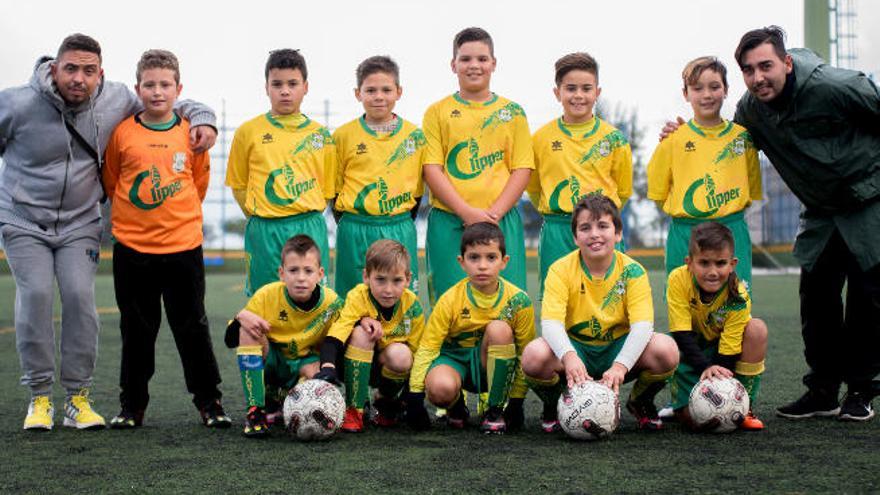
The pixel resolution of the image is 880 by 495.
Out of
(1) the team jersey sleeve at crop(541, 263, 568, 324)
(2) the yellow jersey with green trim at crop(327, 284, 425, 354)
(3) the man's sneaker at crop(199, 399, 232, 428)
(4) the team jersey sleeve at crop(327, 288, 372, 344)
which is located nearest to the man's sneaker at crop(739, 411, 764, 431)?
(1) the team jersey sleeve at crop(541, 263, 568, 324)

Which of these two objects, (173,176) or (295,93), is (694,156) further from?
(173,176)

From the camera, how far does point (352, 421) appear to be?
4363 mm

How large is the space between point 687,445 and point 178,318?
7.85ft

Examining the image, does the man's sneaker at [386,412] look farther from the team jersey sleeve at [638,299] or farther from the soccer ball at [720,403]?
the soccer ball at [720,403]

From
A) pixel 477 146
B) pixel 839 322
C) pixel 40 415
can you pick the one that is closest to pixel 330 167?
pixel 477 146

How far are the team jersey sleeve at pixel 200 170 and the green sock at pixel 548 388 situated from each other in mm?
1869

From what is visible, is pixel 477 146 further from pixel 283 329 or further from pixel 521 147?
pixel 283 329

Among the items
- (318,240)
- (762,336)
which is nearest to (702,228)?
(762,336)

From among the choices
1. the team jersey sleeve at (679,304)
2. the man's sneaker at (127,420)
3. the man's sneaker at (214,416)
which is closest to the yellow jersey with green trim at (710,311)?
the team jersey sleeve at (679,304)

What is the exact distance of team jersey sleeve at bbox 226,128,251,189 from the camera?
4918mm

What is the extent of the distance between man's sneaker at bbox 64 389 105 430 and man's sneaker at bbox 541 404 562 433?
202 centimetres

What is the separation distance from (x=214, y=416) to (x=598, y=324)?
1.81 metres

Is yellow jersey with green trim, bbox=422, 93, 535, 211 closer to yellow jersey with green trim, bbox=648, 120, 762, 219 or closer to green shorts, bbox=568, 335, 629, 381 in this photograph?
yellow jersey with green trim, bbox=648, 120, 762, 219

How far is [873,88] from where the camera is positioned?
178 inches
